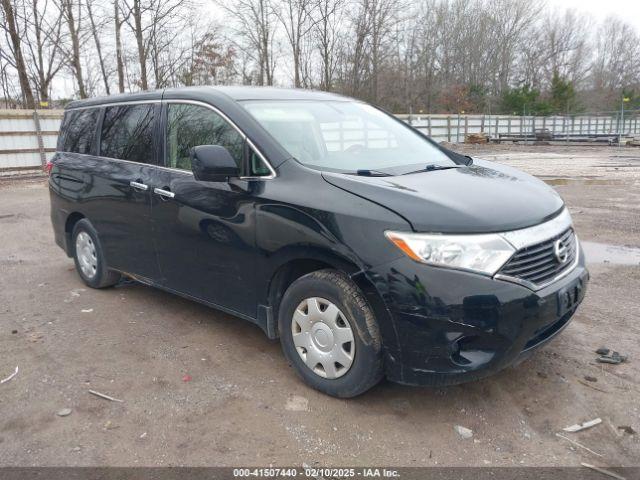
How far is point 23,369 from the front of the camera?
362cm

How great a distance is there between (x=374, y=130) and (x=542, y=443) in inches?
97.0

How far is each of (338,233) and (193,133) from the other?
1.65 metres

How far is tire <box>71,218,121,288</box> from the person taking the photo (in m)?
5.01

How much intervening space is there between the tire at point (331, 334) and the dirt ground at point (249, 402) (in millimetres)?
144

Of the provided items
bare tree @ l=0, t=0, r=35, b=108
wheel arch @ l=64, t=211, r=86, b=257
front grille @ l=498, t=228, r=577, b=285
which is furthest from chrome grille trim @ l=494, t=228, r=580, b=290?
bare tree @ l=0, t=0, r=35, b=108

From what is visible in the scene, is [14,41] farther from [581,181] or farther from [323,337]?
[323,337]

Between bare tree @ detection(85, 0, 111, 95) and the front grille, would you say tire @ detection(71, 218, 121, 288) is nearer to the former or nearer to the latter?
the front grille

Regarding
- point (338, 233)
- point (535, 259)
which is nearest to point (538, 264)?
point (535, 259)

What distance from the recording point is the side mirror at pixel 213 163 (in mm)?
3279

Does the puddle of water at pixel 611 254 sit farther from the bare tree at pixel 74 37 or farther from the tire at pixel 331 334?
the bare tree at pixel 74 37

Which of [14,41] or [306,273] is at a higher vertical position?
[14,41]

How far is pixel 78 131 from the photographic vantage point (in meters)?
5.25

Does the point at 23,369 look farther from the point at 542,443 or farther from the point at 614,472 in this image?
the point at 614,472

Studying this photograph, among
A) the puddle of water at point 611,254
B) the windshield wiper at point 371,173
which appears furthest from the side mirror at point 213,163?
the puddle of water at point 611,254
